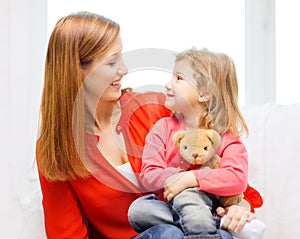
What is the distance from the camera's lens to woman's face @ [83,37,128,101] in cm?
119

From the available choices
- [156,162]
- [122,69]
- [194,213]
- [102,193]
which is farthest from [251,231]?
[122,69]

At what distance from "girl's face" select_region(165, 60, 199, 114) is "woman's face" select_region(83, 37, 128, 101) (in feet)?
0.42

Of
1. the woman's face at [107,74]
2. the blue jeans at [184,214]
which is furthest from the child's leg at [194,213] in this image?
the woman's face at [107,74]

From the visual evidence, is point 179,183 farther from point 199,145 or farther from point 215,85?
point 215,85

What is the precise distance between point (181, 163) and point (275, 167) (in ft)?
1.49

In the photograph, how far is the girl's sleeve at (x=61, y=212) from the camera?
1.26m

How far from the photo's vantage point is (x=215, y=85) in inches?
46.3

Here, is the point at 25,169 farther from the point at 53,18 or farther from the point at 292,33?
the point at 292,33

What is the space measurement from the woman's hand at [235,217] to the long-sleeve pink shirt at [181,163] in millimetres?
39

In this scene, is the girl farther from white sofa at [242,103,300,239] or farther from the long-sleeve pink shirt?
white sofa at [242,103,300,239]

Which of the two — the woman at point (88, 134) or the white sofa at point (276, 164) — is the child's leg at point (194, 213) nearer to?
the woman at point (88, 134)

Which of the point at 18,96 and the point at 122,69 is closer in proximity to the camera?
the point at 122,69

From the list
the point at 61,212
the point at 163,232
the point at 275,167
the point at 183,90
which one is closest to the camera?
the point at 163,232

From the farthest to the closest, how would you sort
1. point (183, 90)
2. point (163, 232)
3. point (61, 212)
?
point (61, 212)
point (183, 90)
point (163, 232)
